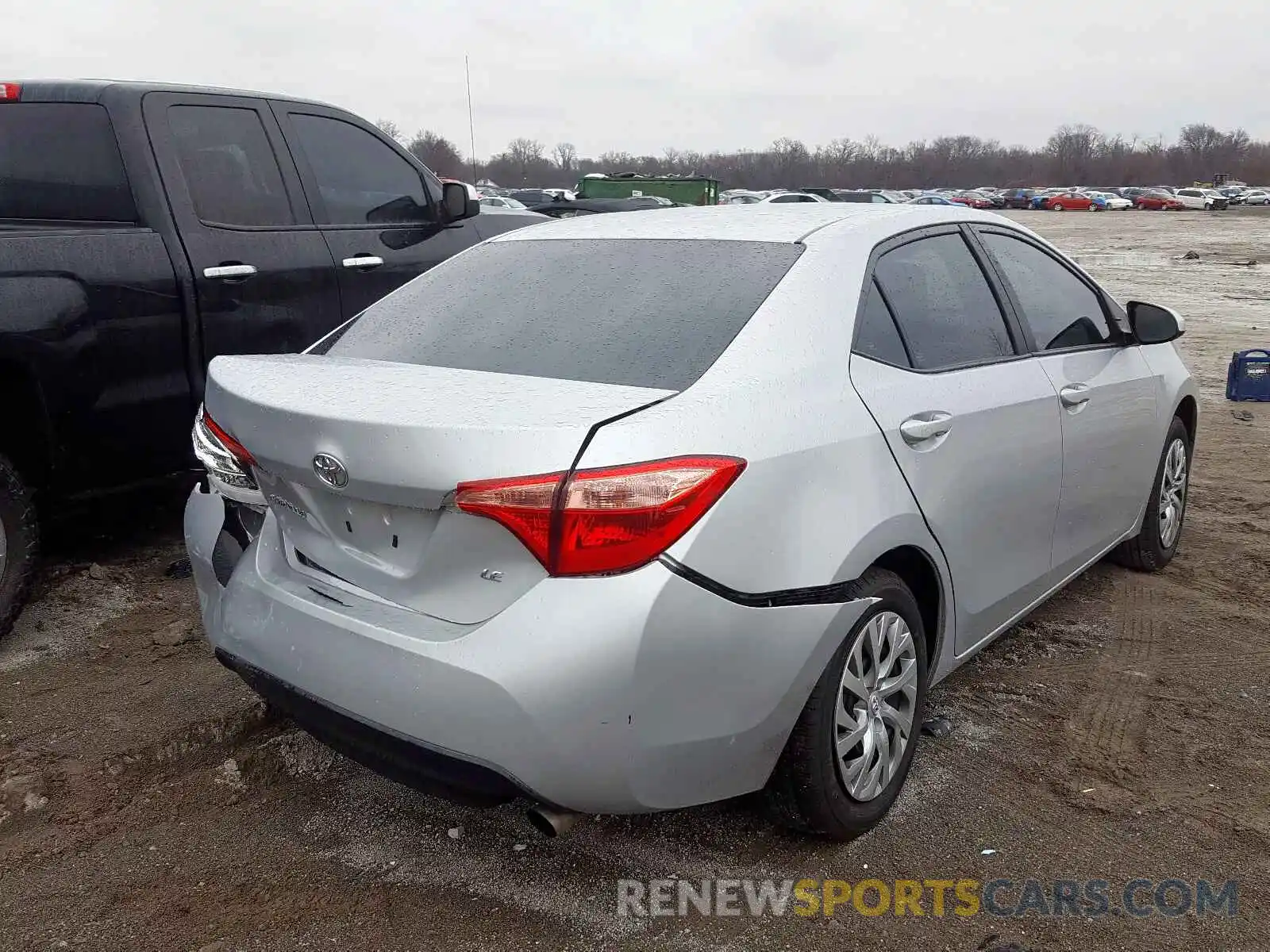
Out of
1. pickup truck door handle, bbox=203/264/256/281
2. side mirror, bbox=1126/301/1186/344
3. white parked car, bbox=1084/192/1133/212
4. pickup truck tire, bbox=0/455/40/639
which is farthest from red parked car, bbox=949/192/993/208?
pickup truck tire, bbox=0/455/40/639

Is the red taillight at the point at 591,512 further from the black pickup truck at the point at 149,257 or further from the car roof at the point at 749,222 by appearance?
the black pickup truck at the point at 149,257

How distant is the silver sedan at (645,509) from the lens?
213 centimetres

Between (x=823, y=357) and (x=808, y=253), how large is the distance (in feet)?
1.18

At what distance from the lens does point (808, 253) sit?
283 centimetres

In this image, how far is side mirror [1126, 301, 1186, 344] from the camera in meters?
4.05

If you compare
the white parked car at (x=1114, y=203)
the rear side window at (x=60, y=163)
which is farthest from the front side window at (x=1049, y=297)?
the white parked car at (x=1114, y=203)

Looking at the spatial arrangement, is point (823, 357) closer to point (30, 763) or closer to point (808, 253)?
point (808, 253)

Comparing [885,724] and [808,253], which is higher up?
[808,253]

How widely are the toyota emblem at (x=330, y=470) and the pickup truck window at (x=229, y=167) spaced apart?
267 cm

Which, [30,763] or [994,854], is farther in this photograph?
[30,763]

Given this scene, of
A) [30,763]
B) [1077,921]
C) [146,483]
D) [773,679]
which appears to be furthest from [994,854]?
[146,483]

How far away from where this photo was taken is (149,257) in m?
4.22

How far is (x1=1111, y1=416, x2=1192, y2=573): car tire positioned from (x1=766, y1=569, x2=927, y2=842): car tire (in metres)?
2.17

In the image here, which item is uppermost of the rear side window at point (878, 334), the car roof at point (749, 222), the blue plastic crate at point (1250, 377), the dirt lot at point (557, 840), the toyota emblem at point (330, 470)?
the car roof at point (749, 222)
